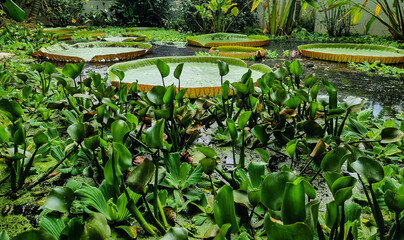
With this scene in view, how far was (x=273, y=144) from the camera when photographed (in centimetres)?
131

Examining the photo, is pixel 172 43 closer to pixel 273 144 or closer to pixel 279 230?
pixel 273 144

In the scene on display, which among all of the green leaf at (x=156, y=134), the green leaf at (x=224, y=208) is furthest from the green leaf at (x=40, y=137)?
the green leaf at (x=224, y=208)

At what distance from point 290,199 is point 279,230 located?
0.06 m

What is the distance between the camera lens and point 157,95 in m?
1.08

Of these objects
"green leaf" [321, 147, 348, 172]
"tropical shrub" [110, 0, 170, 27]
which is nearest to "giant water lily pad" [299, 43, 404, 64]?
"green leaf" [321, 147, 348, 172]

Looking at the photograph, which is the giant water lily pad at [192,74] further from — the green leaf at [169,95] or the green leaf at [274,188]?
the green leaf at [274,188]

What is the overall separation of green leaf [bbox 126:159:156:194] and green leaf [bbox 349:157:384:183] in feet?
1.38

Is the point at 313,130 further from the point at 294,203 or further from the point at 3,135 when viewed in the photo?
the point at 3,135

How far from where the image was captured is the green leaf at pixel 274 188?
55 cm

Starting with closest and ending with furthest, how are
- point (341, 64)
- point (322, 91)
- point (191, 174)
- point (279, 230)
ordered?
point (279, 230), point (191, 174), point (322, 91), point (341, 64)

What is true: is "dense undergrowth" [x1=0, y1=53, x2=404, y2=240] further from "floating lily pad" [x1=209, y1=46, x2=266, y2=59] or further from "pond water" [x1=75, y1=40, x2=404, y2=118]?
"floating lily pad" [x1=209, y1=46, x2=266, y2=59]

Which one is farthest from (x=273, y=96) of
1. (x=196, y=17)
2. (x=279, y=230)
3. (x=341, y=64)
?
(x=196, y=17)

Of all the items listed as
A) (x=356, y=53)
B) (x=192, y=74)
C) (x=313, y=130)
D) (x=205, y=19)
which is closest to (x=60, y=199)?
(x=313, y=130)

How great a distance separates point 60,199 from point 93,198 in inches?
4.6
